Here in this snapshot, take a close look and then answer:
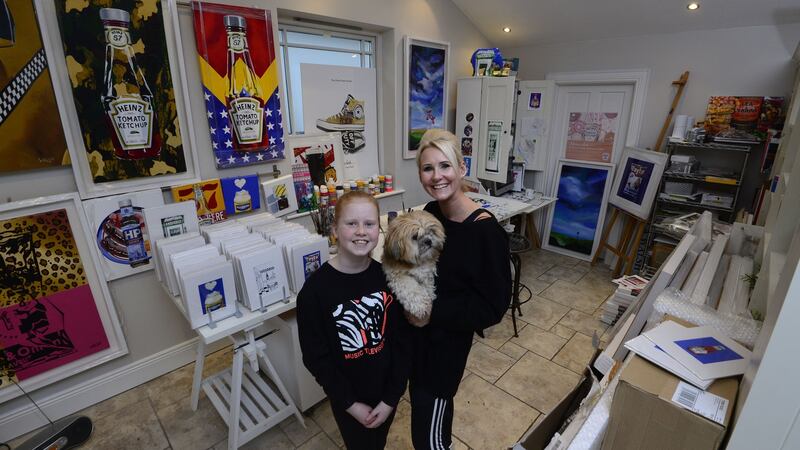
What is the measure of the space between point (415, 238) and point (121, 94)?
2.02 meters

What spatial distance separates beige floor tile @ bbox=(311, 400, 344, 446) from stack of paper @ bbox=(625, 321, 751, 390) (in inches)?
62.6

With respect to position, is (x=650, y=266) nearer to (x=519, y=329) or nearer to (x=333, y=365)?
(x=519, y=329)

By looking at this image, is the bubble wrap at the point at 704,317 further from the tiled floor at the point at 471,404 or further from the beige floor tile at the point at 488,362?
the beige floor tile at the point at 488,362

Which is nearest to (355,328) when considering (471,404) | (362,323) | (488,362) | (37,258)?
(362,323)

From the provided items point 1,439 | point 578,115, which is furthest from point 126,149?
point 578,115

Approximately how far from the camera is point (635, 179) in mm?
3539

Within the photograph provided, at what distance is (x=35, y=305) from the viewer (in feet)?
6.46

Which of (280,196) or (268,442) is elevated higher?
(280,196)

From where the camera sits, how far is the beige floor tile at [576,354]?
2576 mm

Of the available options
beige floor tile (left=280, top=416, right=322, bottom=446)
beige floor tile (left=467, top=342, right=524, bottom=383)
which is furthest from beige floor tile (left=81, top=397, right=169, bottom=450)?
beige floor tile (left=467, top=342, right=524, bottom=383)

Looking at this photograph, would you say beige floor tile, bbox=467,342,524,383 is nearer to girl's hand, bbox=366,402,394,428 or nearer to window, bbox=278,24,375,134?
girl's hand, bbox=366,402,394,428

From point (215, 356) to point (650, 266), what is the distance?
3891 millimetres

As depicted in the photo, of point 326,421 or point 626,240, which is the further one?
point 626,240

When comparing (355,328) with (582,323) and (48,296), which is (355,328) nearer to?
(48,296)
